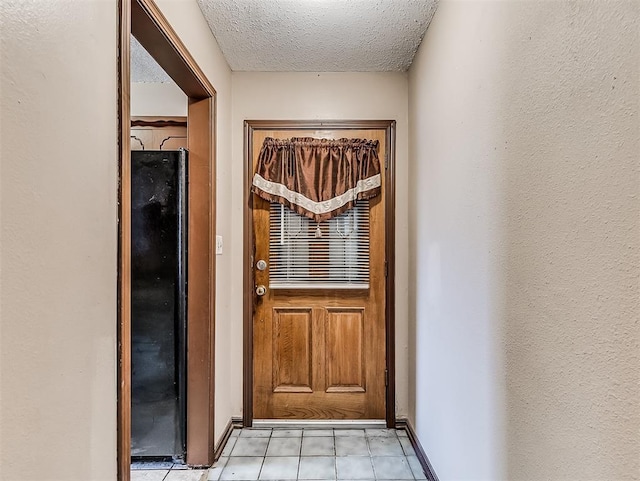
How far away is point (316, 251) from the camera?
2697mm

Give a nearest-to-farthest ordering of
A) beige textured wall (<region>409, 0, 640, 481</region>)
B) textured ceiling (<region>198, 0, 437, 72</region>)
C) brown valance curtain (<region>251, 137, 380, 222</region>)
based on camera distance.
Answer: beige textured wall (<region>409, 0, 640, 481</region>)
textured ceiling (<region>198, 0, 437, 72</region>)
brown valance curtain (<region>251, 137, 380, 222</region>)

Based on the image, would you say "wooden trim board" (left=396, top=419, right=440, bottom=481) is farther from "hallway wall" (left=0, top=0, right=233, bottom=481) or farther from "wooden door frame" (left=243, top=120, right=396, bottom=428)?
"hallway wall" (left=0, top=0, right=233, bottom=481)

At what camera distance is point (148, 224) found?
2.15 metres

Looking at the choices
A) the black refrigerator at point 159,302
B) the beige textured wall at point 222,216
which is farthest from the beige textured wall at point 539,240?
the black refrigerator at point 159,302

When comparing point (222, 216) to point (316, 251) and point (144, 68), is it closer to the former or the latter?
point (316, 251)

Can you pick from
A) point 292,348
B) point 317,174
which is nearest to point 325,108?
point 317,174

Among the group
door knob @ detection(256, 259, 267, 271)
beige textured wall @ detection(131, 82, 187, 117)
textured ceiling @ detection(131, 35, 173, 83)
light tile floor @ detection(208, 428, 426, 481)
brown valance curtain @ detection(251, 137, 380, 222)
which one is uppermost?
textured ceiling @ detection(131, 35, 173, 83)

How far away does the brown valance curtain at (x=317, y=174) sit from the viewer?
266cm

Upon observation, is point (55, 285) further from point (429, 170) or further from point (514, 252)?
point (429, 170)

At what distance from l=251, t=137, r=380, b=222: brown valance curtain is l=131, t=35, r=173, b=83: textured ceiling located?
32.7 inches

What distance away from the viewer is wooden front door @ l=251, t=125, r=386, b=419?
270 centimetres

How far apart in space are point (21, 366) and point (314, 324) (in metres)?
2.02

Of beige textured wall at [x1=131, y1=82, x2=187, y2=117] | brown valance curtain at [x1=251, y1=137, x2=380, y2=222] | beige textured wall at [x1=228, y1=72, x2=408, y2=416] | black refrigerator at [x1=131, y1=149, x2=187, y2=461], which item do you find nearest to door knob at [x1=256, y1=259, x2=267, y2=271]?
beige textured wall at [x1=228, y1=72, x2=408, y2=416]

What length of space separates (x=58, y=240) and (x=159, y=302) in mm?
1307
